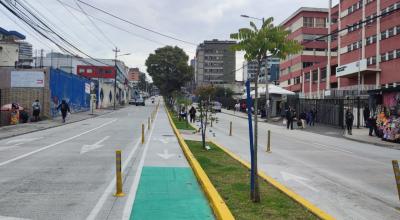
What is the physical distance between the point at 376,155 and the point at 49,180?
1326cm

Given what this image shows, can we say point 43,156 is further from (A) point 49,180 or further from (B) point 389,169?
(B) point 389,169

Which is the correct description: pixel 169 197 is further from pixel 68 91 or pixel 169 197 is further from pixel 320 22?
pixel 320 22

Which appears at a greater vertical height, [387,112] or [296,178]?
[387,112]

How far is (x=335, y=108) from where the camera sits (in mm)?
37875

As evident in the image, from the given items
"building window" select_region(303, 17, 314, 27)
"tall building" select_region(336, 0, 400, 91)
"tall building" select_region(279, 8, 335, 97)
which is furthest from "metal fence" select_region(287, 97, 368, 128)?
"building window" select_region(303, 17, 314, 27)

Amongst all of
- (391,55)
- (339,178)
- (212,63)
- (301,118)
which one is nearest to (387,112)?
(301,118)

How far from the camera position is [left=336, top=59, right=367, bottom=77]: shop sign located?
5648 centimetres

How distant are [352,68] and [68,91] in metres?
34.6

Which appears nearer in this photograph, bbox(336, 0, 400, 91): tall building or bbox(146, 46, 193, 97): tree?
bbox(336, 0, 400, 91): tall building

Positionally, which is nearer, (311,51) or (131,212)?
(131,212)

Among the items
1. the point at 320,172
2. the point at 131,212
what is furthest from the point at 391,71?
the point at 131,212

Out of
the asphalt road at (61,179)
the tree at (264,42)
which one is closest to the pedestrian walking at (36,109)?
the asphalt road at (61,179)

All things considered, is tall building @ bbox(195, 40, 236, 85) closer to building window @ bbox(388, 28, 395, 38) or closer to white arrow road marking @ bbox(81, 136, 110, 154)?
building window @ bbox(388, 28, 395, 38)

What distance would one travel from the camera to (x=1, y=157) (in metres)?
15.0
